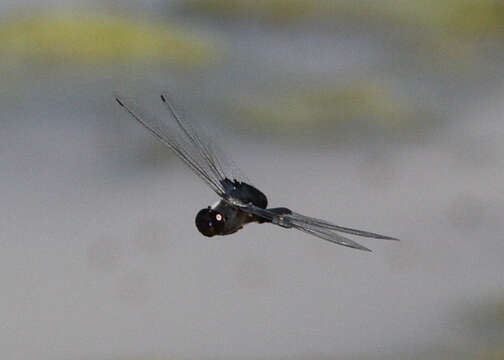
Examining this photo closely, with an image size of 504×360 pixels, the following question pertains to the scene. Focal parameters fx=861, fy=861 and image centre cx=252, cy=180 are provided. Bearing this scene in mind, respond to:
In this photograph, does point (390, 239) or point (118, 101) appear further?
point (118, 101)

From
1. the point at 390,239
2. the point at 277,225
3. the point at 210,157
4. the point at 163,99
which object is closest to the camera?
the point at 390,239

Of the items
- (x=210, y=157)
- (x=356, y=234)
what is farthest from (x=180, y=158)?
(x=356, y=234)

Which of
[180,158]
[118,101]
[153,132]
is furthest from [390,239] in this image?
[118,101]

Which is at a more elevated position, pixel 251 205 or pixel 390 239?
pixel 251 205

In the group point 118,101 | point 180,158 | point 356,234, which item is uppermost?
point 118,101

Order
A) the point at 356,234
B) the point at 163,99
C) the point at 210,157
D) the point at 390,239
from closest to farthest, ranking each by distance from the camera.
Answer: the point at 390,239 < the point at 356,234 < the point at 210,157 < the point at 163,99

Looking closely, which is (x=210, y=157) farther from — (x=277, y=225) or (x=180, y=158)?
(x=277, y=225)
